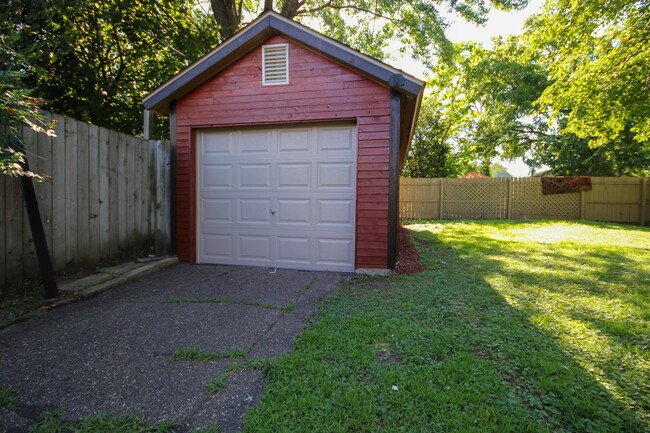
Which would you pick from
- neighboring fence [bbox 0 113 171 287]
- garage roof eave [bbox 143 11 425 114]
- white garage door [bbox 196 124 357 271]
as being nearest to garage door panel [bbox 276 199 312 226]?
white garage door [bbox 196 124 357 271]

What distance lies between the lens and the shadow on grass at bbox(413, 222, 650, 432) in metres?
1.91

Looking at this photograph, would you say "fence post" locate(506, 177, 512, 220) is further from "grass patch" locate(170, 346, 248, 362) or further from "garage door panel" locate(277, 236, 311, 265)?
"grass patch" locate(170, 346, 248, 362)

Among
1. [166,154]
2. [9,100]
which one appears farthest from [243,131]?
[9,100]

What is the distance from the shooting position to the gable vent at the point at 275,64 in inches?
201

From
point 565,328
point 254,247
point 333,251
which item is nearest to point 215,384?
point 565,328

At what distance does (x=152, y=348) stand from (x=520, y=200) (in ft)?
49.0

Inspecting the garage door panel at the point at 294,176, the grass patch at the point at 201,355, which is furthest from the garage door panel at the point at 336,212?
the grass patch at the point at 201,355

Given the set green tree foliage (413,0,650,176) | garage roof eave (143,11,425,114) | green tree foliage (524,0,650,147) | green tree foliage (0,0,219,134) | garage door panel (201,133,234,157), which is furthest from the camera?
green tree foliage (413,0,650,176)

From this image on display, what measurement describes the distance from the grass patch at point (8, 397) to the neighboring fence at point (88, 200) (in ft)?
6.79

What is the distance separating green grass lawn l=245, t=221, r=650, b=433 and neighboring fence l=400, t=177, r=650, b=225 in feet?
32.3

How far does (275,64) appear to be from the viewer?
5.14 metres

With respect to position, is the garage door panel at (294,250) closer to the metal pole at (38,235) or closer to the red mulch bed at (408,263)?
the red mulch bed at (408,263)

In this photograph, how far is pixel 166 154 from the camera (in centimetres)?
560

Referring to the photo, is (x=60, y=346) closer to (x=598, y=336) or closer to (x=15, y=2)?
(x=598, y=336)
